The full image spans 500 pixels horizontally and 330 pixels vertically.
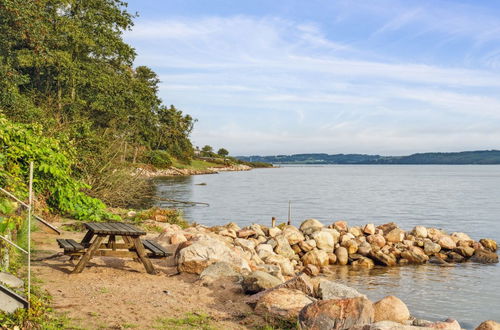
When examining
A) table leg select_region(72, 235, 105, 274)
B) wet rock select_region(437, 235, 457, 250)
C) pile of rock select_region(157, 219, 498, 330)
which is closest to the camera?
pile of rock select_region(157, 219, 498, 330)

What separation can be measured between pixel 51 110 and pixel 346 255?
16.7m

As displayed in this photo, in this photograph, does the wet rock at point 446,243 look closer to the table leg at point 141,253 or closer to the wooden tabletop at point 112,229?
the table leg at point 141,253

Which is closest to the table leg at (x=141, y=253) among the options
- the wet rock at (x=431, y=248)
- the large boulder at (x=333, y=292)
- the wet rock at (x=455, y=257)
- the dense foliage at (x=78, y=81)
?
the large boulder at (x=333, y=292)

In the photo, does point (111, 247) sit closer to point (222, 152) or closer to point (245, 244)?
point (245, 244)

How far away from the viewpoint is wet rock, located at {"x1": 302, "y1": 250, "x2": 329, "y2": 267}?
21.7 m

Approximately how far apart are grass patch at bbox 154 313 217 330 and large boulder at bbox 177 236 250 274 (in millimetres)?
2939

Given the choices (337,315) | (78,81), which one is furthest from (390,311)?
(78,81)

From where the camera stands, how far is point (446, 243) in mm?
25141

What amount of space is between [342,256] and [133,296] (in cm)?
1547

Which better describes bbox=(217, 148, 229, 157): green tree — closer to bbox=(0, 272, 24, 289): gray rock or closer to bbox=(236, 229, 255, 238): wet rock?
bbox=(236, 229, 255, 238): wet rock

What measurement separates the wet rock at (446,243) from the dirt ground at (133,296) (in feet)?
59.0

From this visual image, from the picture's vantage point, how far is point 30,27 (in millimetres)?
23547

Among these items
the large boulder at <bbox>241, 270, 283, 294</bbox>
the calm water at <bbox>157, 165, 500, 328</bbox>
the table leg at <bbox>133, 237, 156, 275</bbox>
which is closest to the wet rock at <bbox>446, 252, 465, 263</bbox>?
the calm water at <bbox>157, 165, 500, 328</bbox>

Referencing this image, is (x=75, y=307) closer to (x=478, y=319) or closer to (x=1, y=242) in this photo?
(x=1, y=242)
